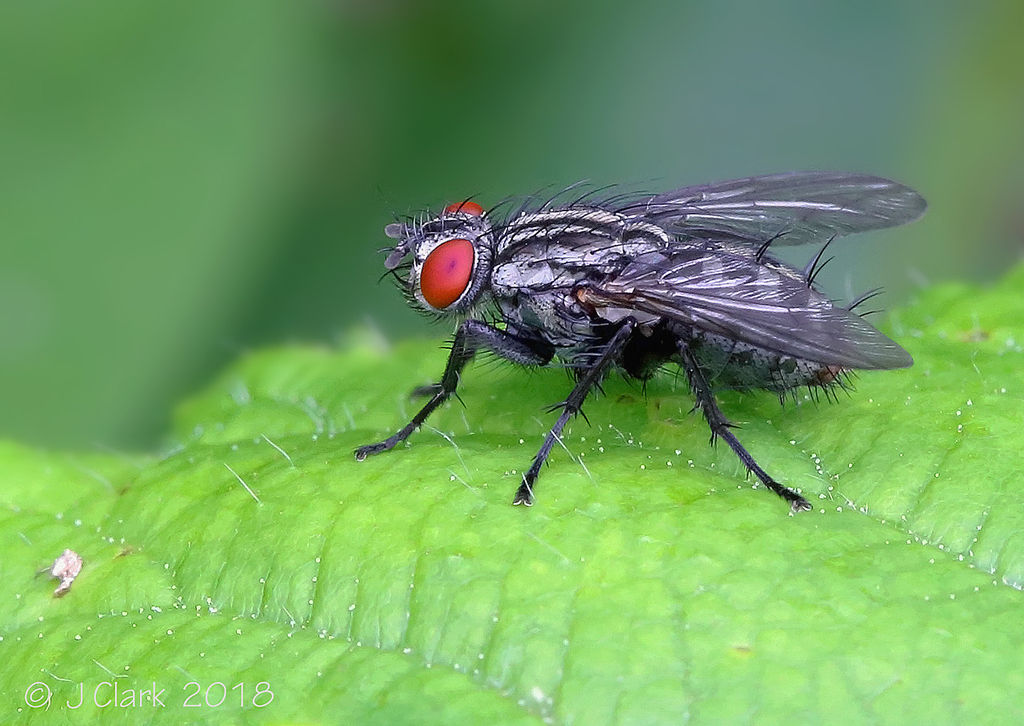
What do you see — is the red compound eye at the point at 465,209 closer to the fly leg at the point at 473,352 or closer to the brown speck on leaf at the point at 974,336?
the fly leg at the point at 473,352

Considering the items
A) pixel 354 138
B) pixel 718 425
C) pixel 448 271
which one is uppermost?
pixel 354 138

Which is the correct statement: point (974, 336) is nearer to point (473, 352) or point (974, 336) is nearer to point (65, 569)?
point (473, 352)

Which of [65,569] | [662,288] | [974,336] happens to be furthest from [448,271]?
[974,336]

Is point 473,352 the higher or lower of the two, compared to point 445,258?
lower

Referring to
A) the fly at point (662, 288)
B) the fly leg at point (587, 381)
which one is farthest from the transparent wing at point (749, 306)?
the fly leg at point (587, 381)

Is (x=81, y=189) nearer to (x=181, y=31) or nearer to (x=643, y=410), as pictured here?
(x=181, y=31)

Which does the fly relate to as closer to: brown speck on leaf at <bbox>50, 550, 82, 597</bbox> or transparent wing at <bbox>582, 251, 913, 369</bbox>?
transparent wing at <bbox>582, 251, 913, 369</bbox>

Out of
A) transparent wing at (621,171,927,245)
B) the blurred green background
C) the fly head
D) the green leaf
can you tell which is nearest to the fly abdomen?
the green leaf
